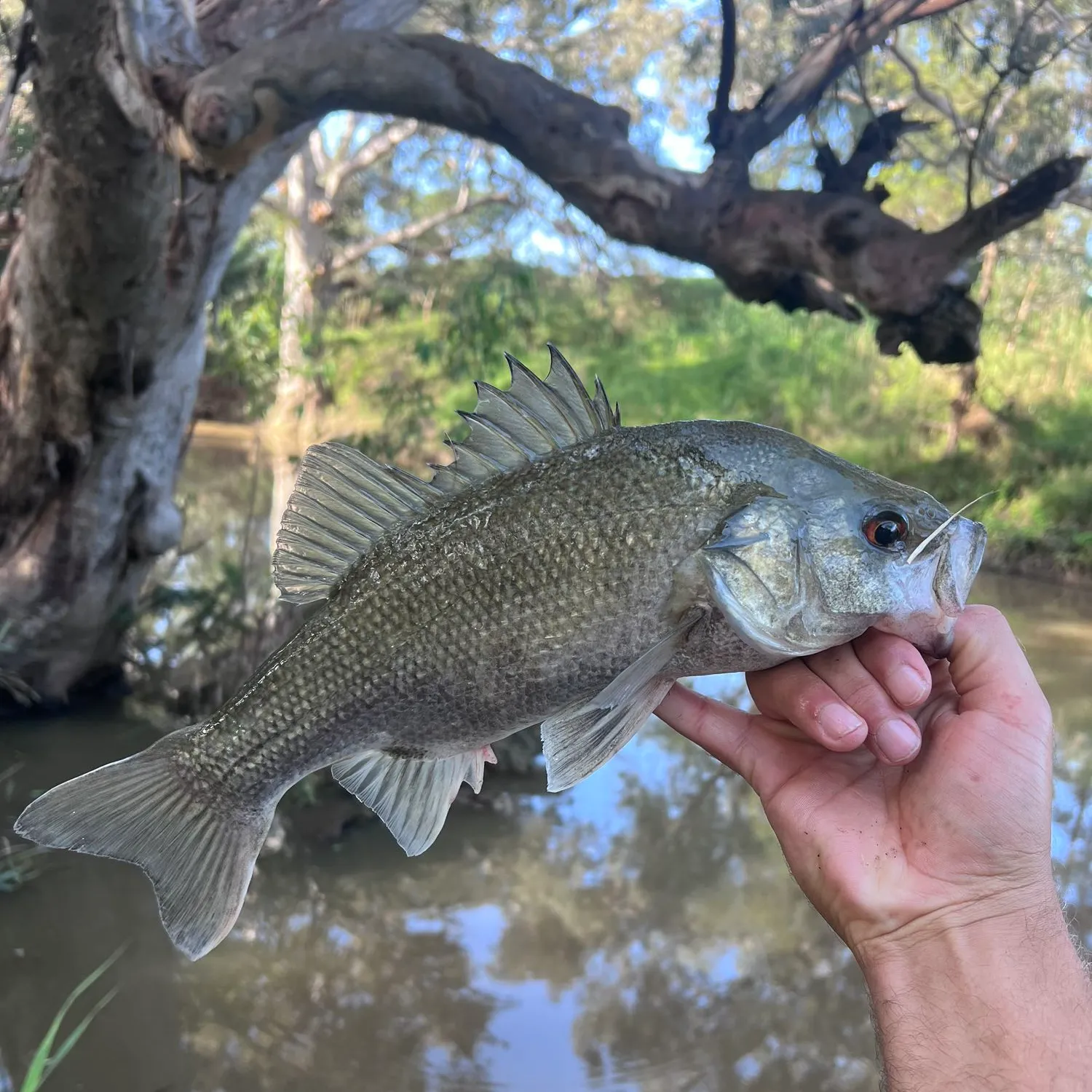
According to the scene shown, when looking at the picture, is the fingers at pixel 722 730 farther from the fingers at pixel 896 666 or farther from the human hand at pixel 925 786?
the fingers at pixel 896 666

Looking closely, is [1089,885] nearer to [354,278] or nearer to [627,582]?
[627,582]

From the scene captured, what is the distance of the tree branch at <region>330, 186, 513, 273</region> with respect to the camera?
53.0ft

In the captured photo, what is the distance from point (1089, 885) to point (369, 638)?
5.09 metres

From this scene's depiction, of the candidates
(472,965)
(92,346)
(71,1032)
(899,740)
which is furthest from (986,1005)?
(92,346)

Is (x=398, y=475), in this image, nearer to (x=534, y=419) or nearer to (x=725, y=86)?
(x=534, y=419)

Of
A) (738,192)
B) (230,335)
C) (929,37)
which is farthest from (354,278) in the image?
(738,192)

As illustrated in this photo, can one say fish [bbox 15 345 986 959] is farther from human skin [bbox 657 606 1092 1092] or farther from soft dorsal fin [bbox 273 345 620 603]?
human skin [bbox 657 606 1092 1092]

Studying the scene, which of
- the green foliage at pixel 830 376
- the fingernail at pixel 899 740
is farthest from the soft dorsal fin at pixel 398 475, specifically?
the green foliage at pixel 830 376

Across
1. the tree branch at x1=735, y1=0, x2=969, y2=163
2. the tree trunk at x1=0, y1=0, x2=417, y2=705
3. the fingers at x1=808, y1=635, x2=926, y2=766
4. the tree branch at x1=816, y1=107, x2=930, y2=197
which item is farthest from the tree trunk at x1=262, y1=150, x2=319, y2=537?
the fingers at x1=808, y1=635, x2=926, y2=766

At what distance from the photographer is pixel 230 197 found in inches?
156

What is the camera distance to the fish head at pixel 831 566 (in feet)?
4.10

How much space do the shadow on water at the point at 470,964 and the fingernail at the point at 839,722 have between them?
2576 millimetres

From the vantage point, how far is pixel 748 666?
1.37 meters

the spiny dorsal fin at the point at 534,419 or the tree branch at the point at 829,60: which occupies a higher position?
the tree branch at the point at 829,60
